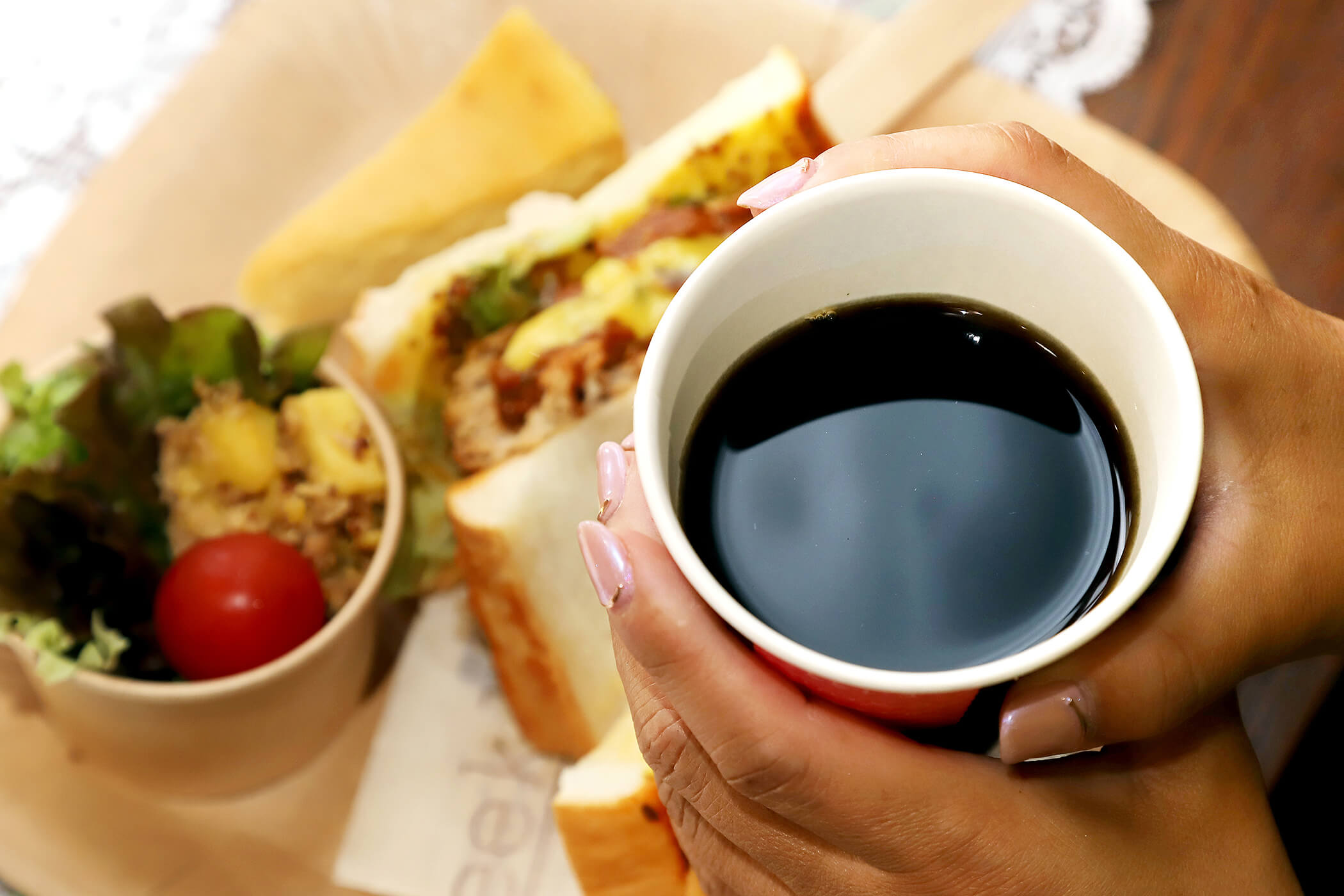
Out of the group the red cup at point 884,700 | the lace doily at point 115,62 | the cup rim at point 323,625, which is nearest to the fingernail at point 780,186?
the red cup at point 884,700

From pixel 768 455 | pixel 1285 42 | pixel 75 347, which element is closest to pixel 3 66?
pixel 75 347

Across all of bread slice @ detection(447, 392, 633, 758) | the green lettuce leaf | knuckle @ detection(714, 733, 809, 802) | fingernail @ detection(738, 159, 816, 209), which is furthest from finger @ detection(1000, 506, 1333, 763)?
the green lettuce leaf

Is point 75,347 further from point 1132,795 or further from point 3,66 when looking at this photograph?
point 1132,795

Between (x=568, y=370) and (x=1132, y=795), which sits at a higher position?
(x=568, y=370)

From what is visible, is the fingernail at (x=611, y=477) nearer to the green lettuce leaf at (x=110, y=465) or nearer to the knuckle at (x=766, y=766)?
the knuckle at (x=766, y=766)

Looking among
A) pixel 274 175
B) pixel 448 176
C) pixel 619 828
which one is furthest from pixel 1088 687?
pixel 274 175

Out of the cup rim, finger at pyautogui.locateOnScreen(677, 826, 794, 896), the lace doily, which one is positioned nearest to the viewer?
finger at pyautogui.locateOnScreen(677, 826, 794, 896)

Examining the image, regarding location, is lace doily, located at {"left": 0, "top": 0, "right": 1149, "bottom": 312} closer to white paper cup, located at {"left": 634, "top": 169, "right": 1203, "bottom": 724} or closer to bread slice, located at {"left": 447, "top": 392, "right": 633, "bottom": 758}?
bread slice, located at {"left": 447, "top": 392, "right": 633, "bottom": 758}
